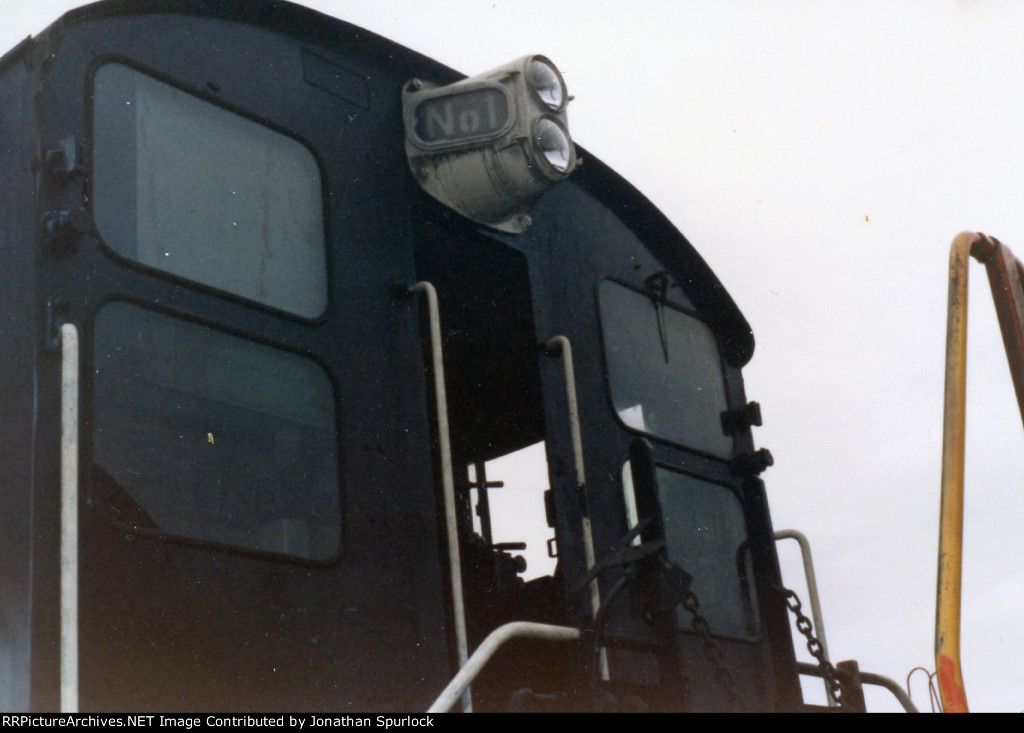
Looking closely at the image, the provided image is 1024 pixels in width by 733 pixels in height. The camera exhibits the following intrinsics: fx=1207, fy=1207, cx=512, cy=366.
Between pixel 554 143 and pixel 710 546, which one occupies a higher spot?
pixel 554 143

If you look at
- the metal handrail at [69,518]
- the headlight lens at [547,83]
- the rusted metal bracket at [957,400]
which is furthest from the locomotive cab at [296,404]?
the rusted metal bracket at [957,400]

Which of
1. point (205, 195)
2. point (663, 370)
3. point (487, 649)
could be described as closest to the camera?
point (487, 649)

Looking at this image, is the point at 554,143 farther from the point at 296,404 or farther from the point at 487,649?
the point at 487,649

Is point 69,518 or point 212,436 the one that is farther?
point 212,436

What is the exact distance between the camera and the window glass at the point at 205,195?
2.62 meters

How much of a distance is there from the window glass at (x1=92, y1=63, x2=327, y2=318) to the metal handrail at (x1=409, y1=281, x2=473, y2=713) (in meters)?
0.29

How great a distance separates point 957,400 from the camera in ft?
7.32

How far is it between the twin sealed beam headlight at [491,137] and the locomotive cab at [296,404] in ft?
0.11

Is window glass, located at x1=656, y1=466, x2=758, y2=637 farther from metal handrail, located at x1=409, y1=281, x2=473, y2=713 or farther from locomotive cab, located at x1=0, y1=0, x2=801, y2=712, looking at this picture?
metal handrail, located at x1=409, y1=281, x2=473, y2=713

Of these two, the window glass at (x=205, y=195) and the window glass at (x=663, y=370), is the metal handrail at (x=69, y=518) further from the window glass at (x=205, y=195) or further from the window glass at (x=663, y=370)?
the window glass at (x=663, y=370)

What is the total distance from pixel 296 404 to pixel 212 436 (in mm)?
283

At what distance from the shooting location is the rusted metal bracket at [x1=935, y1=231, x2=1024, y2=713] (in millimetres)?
1932

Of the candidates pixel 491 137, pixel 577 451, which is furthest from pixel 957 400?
pixel 491 137
